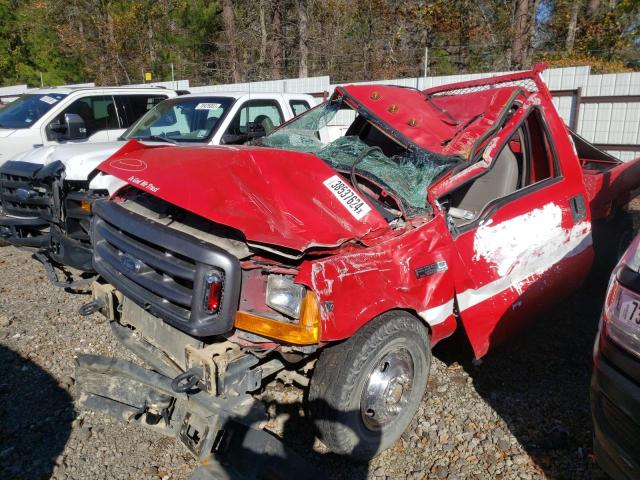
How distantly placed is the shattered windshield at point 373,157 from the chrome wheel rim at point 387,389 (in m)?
0.87

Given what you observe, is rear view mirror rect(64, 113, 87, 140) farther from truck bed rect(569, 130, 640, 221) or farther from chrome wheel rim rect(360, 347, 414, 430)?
truck bed rect(569, 130, 640, 221)

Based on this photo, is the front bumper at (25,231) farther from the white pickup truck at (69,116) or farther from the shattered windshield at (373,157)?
the shattered windshield at (373,157)

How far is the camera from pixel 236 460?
96.5 inches

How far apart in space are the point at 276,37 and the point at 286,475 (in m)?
25.8

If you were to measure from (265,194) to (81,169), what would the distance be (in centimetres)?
311

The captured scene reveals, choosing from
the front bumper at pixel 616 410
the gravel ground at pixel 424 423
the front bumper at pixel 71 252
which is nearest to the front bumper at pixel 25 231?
the front bumper at pixel 71 252

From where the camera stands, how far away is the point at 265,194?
9.00 feet

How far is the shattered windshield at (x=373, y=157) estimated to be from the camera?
10.3ft

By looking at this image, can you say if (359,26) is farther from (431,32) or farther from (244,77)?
(244,77)

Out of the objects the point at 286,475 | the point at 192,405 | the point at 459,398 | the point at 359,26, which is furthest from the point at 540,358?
the point at 359,26

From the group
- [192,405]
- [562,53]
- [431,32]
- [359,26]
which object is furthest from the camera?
[359,26]

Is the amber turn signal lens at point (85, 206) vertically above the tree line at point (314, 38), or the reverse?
the tree line at point (314, 38)

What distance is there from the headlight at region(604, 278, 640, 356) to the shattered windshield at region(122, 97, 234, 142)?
491 centimetres

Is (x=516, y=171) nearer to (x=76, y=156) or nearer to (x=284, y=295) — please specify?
(x=284, y=295)
